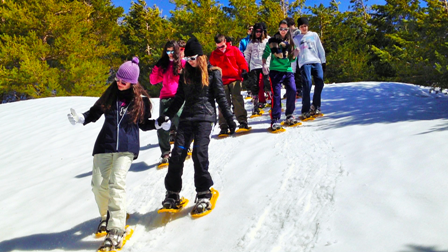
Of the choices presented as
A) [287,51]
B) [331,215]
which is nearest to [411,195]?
[331,215]

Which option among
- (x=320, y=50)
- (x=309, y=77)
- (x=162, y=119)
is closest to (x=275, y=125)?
(x=309, y=77)

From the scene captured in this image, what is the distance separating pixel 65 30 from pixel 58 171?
2411 centimetres

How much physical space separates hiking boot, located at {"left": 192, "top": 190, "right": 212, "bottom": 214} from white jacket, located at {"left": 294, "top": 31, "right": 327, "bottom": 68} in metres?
4.28

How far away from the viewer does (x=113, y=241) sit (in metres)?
3.40

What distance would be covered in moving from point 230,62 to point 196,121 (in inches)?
116

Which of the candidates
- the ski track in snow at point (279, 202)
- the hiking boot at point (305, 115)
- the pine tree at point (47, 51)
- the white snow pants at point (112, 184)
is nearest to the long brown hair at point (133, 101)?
the white snow pants at point (112, 184)

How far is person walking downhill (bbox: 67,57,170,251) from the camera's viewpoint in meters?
3.47

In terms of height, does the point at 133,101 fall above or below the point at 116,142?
above

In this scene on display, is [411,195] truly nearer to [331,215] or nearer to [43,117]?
[331,215]

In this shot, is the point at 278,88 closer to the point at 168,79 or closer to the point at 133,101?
the point at 168,79

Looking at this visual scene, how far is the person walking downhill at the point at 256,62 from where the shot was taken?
27.3 ft

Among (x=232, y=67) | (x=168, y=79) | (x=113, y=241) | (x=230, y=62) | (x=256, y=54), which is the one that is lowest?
(x=113, y=241)

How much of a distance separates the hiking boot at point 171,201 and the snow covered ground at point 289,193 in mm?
147

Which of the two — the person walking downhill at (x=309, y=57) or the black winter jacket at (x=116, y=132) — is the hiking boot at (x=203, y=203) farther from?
the person walking downhill at (x=309, y=57)
